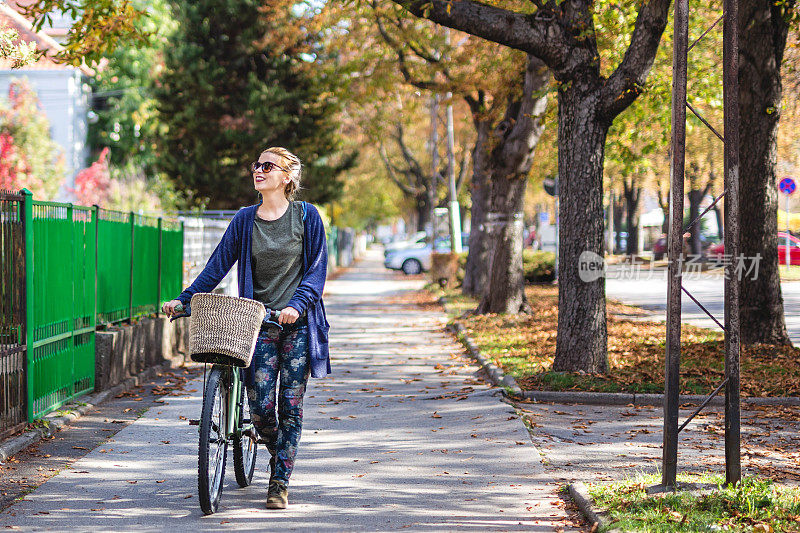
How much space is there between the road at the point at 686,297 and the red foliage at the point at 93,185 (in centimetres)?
1933

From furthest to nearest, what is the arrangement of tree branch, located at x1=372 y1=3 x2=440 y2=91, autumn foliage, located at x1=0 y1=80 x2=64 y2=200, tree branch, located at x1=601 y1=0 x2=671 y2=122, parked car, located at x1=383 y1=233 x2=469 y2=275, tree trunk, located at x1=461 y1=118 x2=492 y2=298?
parked car, located at x1=383 y1=233 x2=469 y2=275, autumn foliage, located at x1=0 y1=80 x2=64 y2=200, tree trunk, located at x1=461 y1=118 x2=492 y2=298, tree branch, located at x1=372 y1=3 x2=440 y2=91, tree branch, located at x1=601 y1=0 x2=671 y2=122

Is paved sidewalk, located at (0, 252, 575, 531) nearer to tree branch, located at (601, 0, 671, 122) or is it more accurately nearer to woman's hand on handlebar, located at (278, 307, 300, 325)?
woman's hand on handlebar, located at (278, 307, 300, 325)

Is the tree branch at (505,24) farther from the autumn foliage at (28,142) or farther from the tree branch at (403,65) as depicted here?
the autumn foliage at (28,142)

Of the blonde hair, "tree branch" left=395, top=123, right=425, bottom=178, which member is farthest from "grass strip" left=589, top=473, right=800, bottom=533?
"tree branch" left=395, top=123, right=425, bottom=178

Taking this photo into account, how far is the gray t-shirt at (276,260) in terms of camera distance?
5.71m

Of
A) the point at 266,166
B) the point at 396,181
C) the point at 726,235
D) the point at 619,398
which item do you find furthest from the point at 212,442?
the point at 396,181

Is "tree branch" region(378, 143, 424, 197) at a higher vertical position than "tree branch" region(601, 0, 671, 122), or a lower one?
higher

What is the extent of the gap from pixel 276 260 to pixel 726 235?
2.64 meters

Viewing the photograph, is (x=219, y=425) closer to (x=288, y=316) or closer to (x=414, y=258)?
(x=288, y=316)

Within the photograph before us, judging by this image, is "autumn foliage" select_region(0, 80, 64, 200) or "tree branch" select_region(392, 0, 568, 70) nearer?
"tree branch" select_region(392, 0, 568, 70)

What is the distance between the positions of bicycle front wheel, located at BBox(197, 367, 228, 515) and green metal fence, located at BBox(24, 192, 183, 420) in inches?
110

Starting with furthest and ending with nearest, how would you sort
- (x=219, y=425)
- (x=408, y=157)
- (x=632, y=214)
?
(x=632, y=214) < (x=408, y=157) < (x=219, y=425)

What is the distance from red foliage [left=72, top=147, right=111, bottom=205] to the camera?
123 feet

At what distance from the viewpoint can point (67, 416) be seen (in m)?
8.46
